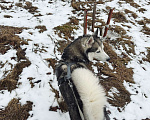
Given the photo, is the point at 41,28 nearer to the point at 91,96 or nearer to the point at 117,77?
the point at 117,77

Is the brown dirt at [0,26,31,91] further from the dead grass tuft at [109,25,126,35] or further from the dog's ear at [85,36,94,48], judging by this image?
the dead grass tuft at [109,25,126,35]

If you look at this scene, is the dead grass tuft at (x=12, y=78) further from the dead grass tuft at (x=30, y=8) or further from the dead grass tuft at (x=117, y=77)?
the dead grass tuft at (x=30, y=8)

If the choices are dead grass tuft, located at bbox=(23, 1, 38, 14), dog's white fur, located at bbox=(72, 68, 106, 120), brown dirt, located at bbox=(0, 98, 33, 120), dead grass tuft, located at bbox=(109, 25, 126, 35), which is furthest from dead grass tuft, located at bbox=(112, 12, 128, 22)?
brown dirt, located at bbox=(0, 98, 33, 120)

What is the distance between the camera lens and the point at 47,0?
28.0ft

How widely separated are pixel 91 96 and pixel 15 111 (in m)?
1.90

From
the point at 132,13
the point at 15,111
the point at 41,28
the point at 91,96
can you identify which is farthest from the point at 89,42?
the point at 132,13

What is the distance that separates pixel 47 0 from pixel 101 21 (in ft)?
16.1

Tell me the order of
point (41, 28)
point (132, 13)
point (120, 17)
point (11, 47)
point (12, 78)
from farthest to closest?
point (132, 13), point (120, 17), point (41, 28), point (11, 47), point (12, 78)

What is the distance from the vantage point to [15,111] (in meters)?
2.38

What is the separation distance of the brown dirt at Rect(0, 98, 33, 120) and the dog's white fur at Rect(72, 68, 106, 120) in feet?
5.14

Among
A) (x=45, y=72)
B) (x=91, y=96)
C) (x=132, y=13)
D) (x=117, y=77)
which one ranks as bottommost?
(x=117, y=77)

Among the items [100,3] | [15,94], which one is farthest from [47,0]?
[15,94]

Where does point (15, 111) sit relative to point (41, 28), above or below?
below

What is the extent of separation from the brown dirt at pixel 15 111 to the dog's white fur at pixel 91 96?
1565 mm
